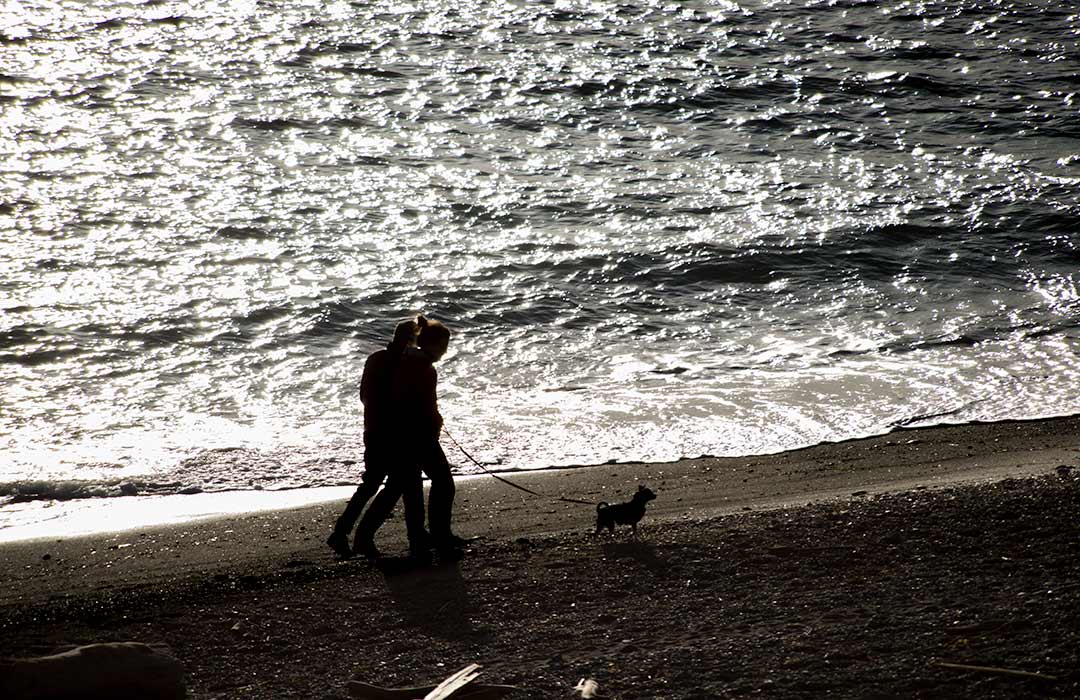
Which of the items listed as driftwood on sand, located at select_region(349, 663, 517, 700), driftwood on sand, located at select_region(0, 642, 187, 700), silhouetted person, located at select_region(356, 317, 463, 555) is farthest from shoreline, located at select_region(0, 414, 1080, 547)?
driftwood on sand, located at select_region(349, 663, 517, 700)

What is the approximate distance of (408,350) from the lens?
19.6 ft

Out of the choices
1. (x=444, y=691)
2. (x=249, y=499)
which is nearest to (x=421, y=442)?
(x=444, y=691)

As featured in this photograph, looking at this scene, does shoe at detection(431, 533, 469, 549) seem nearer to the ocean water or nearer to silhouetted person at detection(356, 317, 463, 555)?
silhouetted person at detection(356, 317, 463, 555)

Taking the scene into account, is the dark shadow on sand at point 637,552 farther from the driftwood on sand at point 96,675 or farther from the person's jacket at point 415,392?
the driftwood on sand at point 96,675

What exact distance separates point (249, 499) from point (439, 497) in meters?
2.15

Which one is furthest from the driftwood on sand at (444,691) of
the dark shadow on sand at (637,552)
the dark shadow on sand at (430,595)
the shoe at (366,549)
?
the shoe at (366,549)

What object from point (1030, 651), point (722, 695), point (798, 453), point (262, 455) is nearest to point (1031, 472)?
point (798, 453)

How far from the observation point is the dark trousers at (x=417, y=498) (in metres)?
6.10

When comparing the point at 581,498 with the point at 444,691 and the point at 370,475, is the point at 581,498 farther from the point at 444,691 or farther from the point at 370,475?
the point at 444,691

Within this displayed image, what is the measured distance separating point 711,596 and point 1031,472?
112 inches

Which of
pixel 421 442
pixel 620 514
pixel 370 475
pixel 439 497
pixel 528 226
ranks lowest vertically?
pixel 620 514

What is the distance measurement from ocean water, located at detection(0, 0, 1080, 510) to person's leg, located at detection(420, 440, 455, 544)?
7.28 ft

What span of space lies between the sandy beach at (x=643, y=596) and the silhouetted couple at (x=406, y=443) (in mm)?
215

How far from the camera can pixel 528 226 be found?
16.6 meters
